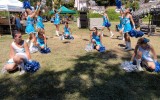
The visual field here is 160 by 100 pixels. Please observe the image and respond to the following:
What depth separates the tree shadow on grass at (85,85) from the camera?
5.62 metres

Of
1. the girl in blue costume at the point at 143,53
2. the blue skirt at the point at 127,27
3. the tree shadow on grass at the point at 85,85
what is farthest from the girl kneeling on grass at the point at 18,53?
the blue skirt at the point at 127,27

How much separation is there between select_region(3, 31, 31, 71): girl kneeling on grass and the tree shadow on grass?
0.52 meters

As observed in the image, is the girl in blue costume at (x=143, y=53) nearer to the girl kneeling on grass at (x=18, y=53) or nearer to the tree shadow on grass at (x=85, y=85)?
the tree shadow on grass at (x=85, y=85)

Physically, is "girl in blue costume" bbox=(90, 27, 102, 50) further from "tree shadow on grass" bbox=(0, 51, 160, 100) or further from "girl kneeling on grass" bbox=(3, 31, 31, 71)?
"girl kneeling on grass" bbox=(3, 31, 31, 71)

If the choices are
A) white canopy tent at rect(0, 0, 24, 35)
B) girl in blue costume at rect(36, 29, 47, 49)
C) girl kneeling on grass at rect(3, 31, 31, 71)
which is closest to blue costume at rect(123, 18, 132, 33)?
girl in blue costume at rect(36, 29, 47, 49)

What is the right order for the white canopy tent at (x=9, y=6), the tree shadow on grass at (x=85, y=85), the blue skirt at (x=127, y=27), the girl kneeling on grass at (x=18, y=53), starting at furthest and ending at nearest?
the white canopy tent at (x=9, y=6)
the blue skirt at (x=127, y=27)
the girl kneeling on grass at (x=18, y=53)
the tree shadow on grass at (x=85, y=85)

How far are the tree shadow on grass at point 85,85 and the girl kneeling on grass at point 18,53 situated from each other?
0.52 meters

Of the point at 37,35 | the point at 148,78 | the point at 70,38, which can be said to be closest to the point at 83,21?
the point at 70,38

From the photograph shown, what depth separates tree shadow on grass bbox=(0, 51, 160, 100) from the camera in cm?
562

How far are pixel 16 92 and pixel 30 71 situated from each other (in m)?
1.41

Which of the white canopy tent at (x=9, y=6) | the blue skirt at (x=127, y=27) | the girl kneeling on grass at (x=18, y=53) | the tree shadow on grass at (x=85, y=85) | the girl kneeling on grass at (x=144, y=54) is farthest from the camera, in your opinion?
the white canopy tent at (x=9, y=6)

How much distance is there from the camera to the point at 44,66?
8.16 m

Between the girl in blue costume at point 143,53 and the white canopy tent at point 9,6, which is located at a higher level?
the white canopy tent at point 9,6

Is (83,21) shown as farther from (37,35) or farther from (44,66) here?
(44,66)
